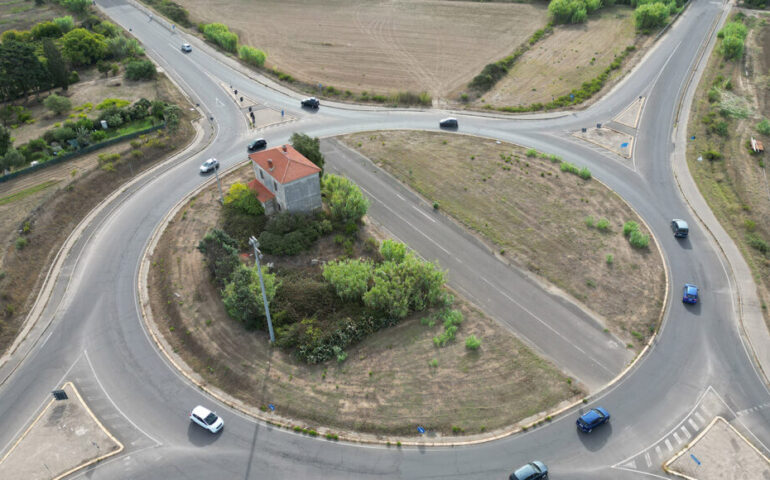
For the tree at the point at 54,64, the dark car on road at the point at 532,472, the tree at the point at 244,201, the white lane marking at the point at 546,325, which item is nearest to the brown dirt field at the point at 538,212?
the white lane marking at the point at 546,325

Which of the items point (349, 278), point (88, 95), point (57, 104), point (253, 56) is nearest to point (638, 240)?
point (349, 278)

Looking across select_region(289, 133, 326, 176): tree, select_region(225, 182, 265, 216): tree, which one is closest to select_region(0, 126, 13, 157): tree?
select_region(225, 182, 265, 216): tree

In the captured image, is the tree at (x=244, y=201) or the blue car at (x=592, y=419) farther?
the tree at (x=244, y=201)

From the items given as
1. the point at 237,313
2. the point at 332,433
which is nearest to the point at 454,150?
the point at 237,313

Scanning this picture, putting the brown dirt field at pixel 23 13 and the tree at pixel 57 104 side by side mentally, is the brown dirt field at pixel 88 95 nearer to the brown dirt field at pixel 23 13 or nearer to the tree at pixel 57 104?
the tree at pixel 57 104

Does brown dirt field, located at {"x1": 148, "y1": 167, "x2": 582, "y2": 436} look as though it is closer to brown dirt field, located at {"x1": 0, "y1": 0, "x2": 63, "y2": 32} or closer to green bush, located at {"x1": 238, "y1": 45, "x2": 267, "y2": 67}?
green bush, located at {"x1": 238, "y1": 45, "x2": 267, "y2": 67}

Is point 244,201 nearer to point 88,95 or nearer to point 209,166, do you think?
point 209,166
